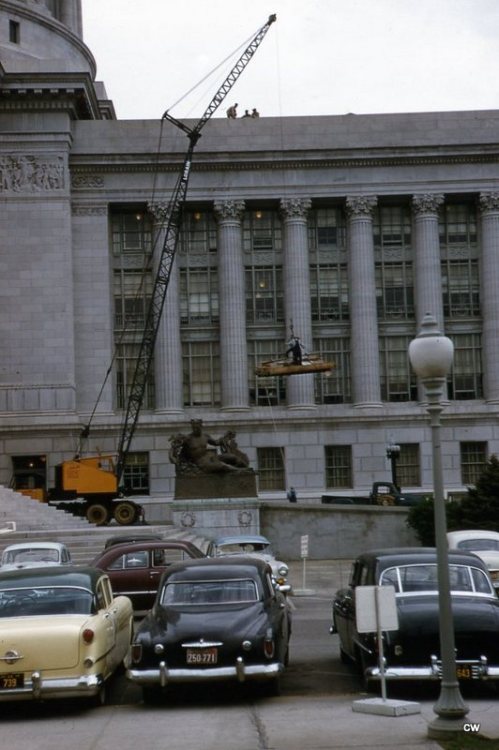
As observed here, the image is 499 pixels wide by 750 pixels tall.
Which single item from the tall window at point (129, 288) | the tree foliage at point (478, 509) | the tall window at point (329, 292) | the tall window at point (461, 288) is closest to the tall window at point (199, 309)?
the tall window at point (129, 288)

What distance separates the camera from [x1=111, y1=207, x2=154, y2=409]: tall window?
62.0 meters

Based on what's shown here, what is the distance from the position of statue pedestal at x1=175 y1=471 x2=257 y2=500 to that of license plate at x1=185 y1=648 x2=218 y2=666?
3209cm

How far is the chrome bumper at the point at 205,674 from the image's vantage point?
15008 millimetres

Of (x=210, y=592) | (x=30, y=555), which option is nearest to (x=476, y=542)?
(x=30, y=555)

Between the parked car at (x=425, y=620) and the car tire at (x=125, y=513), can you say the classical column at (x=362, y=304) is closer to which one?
the car tire at (x=125, y=513)

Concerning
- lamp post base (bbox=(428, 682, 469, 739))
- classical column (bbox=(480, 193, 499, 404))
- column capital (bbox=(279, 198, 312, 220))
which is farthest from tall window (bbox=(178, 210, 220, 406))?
lamp post base (bbox=(428, 682, 469, 739))

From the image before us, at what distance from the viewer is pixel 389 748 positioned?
1229 cm

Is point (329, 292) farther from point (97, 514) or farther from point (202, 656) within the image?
point (202, 656)

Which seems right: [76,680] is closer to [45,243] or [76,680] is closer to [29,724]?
[29,724]

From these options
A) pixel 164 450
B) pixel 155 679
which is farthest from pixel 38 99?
pixel 155 679

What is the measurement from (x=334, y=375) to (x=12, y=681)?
49.3 meters

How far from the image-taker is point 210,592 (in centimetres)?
1647

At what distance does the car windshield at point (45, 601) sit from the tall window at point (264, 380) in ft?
152

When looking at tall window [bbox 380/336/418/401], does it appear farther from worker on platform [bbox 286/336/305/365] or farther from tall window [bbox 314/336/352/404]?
worker on platform [bbox 286/336/305/365]
